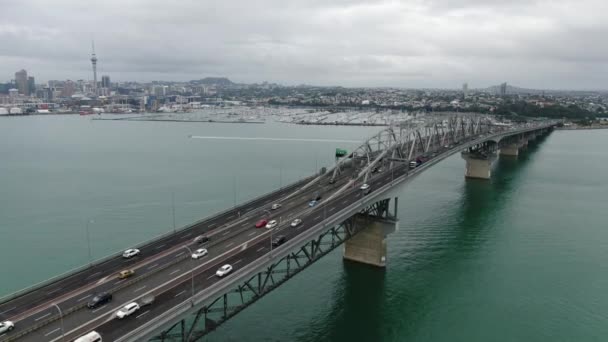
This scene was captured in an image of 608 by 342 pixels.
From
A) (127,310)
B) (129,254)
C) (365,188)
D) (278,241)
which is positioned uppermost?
(365,188)

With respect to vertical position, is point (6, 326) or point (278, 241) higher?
point (278, 241)

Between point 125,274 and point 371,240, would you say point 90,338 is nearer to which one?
point 125,274

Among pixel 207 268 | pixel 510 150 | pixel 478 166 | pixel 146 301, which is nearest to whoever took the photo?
pixel 146 301

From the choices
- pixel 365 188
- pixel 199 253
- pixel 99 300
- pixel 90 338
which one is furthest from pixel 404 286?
pixel 90 338

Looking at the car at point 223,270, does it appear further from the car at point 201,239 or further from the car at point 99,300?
the car at point 201,239

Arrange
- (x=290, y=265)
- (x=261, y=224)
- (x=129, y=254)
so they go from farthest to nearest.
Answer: (x=290, y=265)
(x=261, y=224)
(x=129, y=254)

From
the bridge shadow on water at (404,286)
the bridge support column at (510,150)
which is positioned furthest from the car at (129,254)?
the bridge support column at (510,150)
